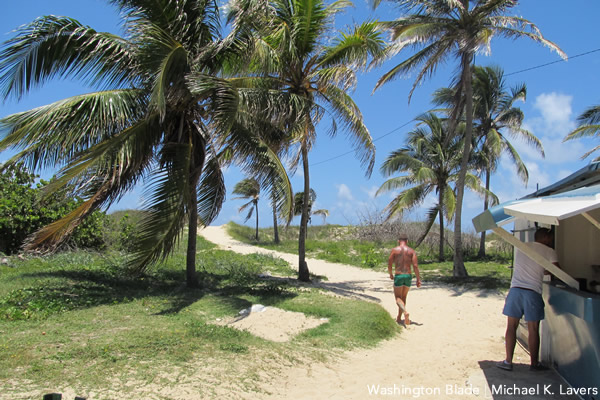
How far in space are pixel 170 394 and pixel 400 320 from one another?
5357 mm

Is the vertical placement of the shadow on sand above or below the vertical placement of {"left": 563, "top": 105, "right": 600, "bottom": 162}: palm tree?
below

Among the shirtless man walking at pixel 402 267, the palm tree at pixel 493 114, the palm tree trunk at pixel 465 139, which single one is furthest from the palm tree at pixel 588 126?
the shirtless man walking at pixel 402 267

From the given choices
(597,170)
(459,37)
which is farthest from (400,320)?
(459,37)

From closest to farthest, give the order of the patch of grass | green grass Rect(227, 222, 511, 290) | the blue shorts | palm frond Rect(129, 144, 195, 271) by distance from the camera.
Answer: the blue shorts
palm frond Rect(129, 144, 195, 271)
the patch of grass
green grass Rect(227, 222, 511, 290)

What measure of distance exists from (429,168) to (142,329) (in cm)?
1462

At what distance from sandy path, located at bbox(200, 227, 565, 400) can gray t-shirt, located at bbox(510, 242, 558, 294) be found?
104 centimetres

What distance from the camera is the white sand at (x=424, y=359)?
4969mm

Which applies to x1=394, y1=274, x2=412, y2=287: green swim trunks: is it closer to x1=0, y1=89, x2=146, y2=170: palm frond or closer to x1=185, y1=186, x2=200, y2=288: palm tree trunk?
x1=185, y1=186, x2=200, y2=288: palm tree trunk

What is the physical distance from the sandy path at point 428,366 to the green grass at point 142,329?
348 mm

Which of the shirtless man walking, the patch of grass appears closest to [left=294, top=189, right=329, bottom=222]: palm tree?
the patch of grass

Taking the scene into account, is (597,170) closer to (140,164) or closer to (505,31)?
(140,164)

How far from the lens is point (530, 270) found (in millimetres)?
5121

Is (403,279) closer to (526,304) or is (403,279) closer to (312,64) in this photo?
(526,304)

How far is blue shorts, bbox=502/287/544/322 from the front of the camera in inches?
200
